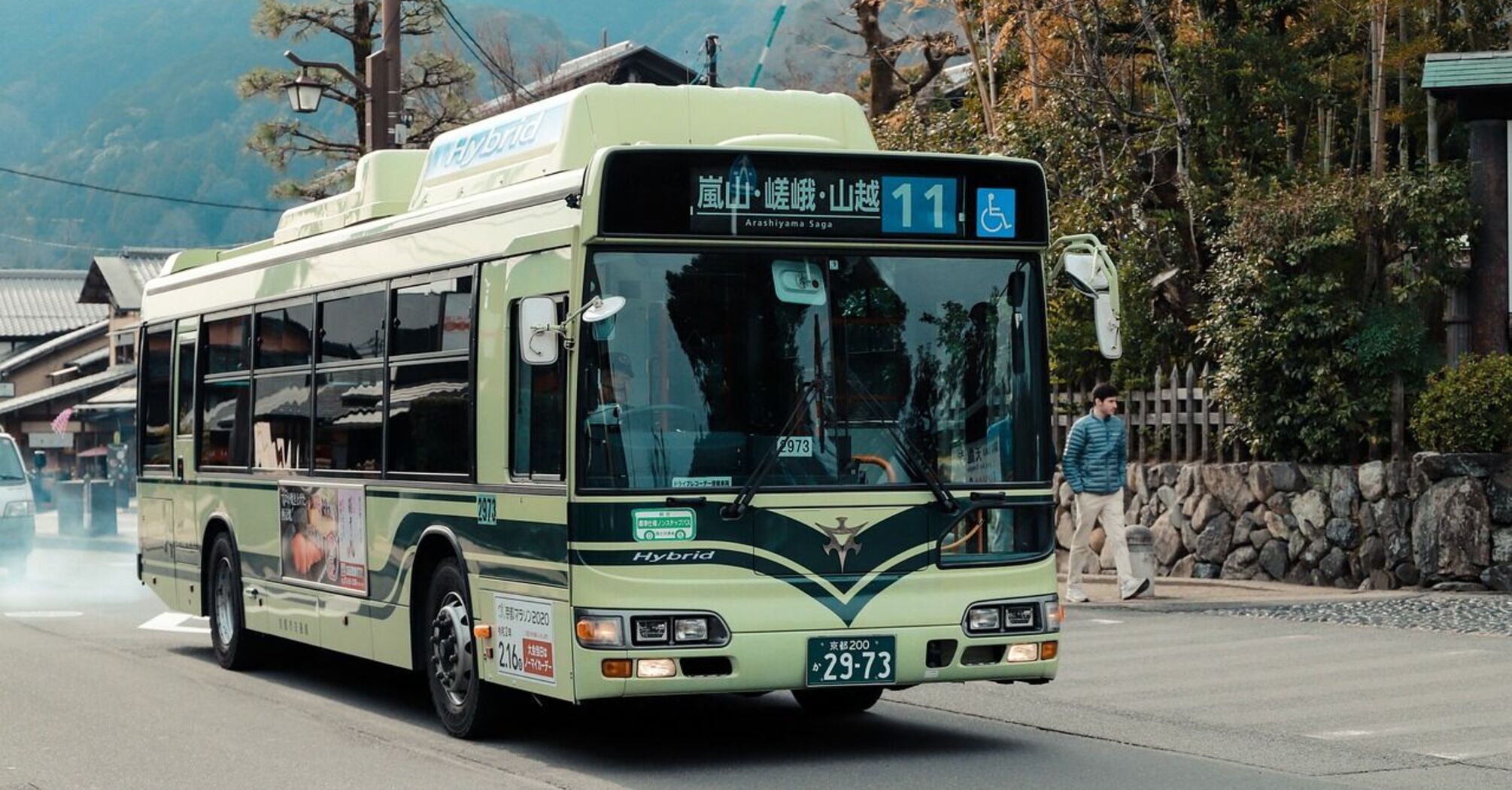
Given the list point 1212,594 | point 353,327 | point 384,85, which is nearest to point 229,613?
point 353,327

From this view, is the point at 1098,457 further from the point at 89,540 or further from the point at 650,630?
the point at 89,540

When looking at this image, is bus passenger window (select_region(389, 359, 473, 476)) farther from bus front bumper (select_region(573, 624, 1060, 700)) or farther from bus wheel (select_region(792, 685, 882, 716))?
bus wheel (select_region(792, 685, 882, 716))

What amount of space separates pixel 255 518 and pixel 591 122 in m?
4.67

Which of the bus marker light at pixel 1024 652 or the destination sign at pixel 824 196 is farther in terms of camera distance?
the bus marker light at pixel 1024 652

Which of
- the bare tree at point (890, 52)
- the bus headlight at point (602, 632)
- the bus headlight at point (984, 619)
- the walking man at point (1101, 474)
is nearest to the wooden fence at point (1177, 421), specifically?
the walking man at point (1101, 474)

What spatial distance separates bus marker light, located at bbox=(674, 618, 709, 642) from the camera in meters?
8.70

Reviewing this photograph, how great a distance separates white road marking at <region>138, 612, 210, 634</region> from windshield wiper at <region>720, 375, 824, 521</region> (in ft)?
30.4

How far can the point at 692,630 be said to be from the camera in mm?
8695

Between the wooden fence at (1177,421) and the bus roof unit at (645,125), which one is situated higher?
the bus roof unit at (645,125)

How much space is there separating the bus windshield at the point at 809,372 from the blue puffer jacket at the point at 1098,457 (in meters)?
8.10

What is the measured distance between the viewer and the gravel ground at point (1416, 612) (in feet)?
49.0

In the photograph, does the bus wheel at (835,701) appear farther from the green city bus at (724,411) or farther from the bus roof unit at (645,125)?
the bus roof unit at (645,125)

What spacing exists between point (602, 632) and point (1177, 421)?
521 inches

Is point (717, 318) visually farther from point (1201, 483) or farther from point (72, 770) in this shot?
point (1201, 483)
